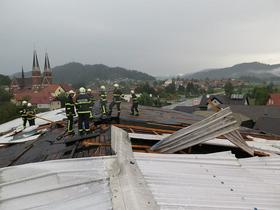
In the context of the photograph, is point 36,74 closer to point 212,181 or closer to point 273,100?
point 273,100

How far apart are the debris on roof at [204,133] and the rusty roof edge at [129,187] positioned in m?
1.39

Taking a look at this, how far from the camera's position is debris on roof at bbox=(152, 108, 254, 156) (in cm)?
670

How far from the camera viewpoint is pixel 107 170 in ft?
15.9

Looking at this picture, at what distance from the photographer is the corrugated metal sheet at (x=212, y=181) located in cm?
405

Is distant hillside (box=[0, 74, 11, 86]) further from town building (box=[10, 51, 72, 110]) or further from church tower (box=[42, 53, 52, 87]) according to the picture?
church tower (box=[42, 53, 52, 87])

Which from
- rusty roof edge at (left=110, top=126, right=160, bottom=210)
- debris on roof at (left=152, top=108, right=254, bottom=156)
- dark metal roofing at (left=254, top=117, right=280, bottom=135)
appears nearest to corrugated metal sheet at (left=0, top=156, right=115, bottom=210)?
rusty roof edge at (left=110, top=126, right=160, bottom=210)

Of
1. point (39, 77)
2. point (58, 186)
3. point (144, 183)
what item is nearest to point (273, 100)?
point (144, 183)

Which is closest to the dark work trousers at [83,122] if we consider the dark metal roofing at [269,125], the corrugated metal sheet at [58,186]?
the corrugated metal sheet at [58,186]

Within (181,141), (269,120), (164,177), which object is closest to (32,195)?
(164,177)

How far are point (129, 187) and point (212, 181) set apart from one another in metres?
1.57

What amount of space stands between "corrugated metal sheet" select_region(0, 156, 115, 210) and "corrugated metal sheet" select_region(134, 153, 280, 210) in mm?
783

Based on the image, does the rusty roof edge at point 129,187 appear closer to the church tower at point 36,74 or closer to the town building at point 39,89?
the town building at point 39,89

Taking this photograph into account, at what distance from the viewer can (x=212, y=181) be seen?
487cm

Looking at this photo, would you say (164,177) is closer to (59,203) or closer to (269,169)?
(59,203)
